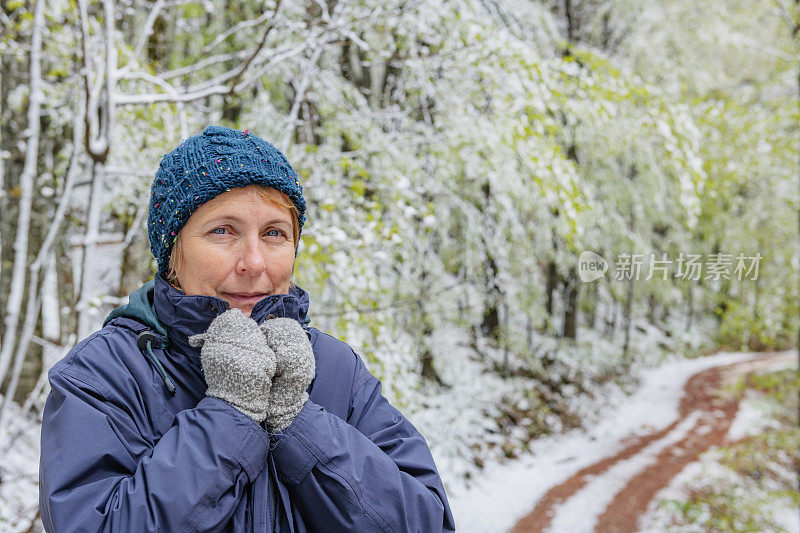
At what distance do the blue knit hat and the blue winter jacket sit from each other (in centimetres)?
15

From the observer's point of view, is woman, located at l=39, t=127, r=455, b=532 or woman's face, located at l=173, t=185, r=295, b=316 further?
woman's face, located at l=173, t=185, r=295, b=316

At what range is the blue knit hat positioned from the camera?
4.21 ft

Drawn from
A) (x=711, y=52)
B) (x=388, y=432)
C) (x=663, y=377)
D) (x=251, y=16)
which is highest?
(x=711, y=52)

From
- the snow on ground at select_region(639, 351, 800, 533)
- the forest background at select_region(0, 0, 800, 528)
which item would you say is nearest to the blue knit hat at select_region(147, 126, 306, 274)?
the forest background at select_region(0, 0, 800, 528)

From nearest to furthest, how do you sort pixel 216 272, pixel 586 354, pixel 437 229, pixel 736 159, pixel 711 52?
1. pixel 216 272
2. pixel 437 229
3. pixel 736 159
4. pixel 711 52
5. pixel 586 354

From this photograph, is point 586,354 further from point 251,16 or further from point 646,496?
point 251,16

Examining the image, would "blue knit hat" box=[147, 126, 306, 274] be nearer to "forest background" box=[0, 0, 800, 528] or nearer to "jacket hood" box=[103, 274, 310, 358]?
"jacket hood" box=[103, 274, 310, 358]

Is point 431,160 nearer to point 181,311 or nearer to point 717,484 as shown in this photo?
point 181,311

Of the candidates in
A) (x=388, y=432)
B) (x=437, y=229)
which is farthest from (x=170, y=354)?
(x=437, y=229)

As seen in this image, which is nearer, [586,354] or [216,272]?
[216,272]

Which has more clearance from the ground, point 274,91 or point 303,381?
point 274,91

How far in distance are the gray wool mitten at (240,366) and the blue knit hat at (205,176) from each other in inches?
11.6

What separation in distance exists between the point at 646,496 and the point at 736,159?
5.21 metres

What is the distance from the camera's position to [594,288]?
14656 millimetres
